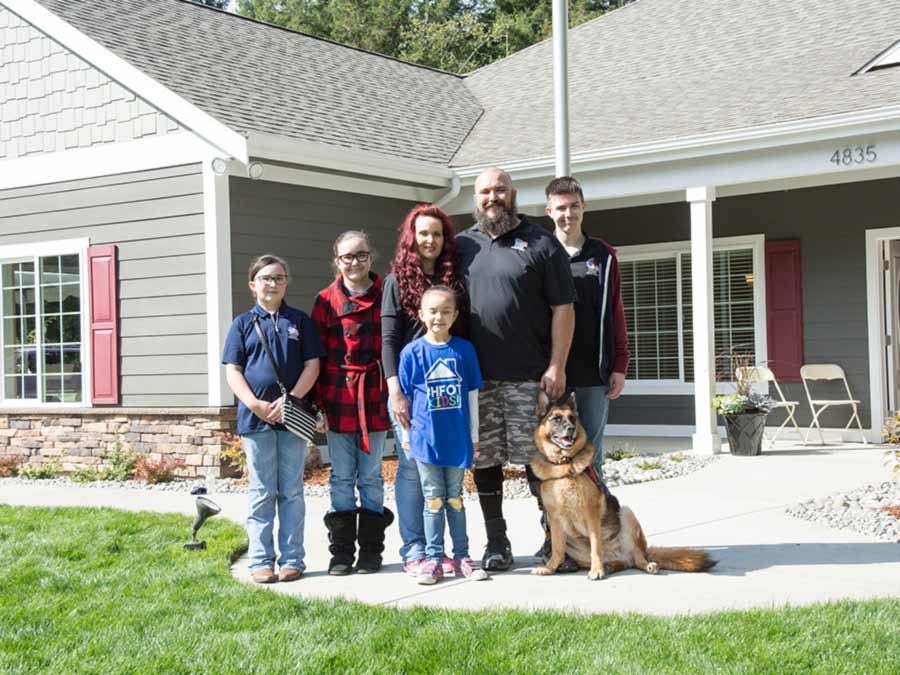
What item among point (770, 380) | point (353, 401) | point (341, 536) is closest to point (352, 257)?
point (353, 401)

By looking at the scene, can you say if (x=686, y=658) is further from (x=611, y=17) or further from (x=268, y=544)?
(x=611, y=17)

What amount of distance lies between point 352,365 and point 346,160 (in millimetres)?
4871

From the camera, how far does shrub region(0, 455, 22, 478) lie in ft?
32.4

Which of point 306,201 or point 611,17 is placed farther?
point 611,17

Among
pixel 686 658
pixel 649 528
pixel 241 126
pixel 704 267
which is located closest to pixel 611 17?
pixel 704 267

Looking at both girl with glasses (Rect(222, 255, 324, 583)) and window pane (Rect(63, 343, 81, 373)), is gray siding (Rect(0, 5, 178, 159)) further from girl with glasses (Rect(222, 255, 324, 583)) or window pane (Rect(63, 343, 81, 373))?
girl with glasses (Rect(222, 255, 324, 583))

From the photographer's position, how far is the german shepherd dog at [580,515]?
4836mm

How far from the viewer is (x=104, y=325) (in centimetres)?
968

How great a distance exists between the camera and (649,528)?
6.20m

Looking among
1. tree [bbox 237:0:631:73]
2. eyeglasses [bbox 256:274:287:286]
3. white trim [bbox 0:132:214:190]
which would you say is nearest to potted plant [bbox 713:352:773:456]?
white trim [bbox 0:132:214:190]

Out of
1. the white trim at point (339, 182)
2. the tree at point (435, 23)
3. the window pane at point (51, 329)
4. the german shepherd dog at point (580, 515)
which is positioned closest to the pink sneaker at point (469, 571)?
the german shepherd dog at point (580, 515)

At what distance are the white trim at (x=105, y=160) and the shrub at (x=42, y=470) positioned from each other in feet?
8.71

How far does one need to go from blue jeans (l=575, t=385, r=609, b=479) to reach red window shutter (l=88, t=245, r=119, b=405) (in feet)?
18.7

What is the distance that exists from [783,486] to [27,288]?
7.17m
